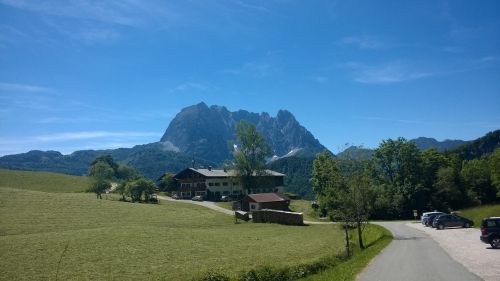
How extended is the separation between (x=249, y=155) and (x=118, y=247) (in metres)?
77.7

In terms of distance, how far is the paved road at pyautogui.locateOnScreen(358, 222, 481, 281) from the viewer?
21.0 m

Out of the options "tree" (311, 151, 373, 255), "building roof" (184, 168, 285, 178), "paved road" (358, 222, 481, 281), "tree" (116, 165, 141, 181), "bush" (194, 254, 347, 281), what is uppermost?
"tree" (116, 165, 141, 181)

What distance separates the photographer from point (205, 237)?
4447 centimetres

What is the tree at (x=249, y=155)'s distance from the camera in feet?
358

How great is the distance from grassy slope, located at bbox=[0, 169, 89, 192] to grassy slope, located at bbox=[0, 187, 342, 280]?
35.2 meters

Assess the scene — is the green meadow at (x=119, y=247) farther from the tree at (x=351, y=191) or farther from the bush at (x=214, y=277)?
the tree at (x=351, y=191)

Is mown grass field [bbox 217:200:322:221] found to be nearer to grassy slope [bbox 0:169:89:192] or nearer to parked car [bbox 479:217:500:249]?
grassy slope [bbox 0:169:89:192]

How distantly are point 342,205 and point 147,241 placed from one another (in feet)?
59.0

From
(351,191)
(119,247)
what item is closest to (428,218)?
(351,191)

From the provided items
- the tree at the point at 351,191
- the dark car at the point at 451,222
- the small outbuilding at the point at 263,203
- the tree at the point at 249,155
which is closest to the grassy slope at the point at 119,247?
the tree at the point at 351,191

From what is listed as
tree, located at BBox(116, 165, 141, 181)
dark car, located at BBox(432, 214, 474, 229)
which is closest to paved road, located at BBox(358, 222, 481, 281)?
dark car, located at BBox(432, 214, 474, 229)

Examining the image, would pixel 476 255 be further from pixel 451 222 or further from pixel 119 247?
pixel 451 222

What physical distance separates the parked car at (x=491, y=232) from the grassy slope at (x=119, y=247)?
11635 millimetres

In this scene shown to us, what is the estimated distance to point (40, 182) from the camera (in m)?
104
